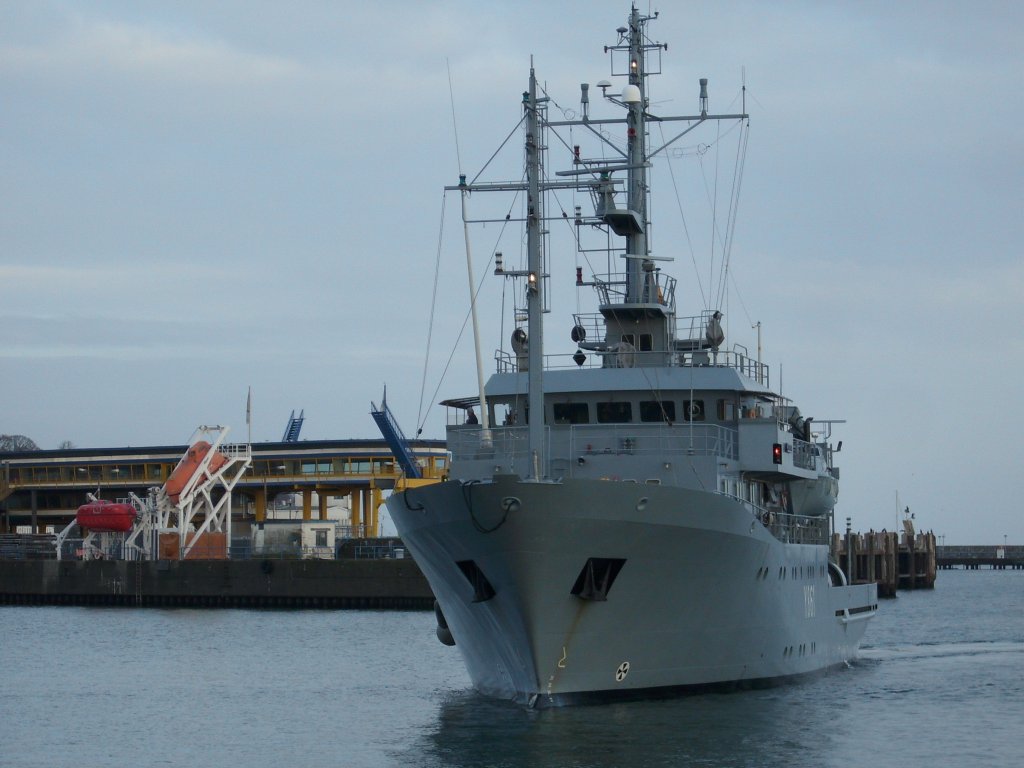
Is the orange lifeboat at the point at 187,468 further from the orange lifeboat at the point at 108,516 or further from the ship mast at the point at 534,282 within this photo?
the ship mast at the point at 534,282

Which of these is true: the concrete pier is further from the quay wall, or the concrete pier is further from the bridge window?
the bridge window

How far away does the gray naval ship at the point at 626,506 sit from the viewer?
→ 2466 cm

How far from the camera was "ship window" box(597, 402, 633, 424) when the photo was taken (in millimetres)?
30375

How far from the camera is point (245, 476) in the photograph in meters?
87.4

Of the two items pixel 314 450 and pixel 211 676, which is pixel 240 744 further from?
pixel 314 450

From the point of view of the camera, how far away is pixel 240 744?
25188mm

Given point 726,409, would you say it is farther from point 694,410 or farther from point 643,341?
point 643,341

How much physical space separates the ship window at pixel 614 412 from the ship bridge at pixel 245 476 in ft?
158

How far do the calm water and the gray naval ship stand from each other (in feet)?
3.51

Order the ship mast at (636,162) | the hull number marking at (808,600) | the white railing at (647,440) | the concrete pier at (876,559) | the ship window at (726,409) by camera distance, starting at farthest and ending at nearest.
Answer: the concrete pier at (876,559), the ship mast at (636,162), the hull number marking at (808,600), the ship window at (726,409), the white railing at (647,440)

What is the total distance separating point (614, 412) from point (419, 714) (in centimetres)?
738

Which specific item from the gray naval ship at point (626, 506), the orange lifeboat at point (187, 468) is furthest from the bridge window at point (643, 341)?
the orange lifeboat at point (187, 468)

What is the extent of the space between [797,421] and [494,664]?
12.0m

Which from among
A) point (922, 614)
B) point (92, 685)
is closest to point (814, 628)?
point (92, 685)
